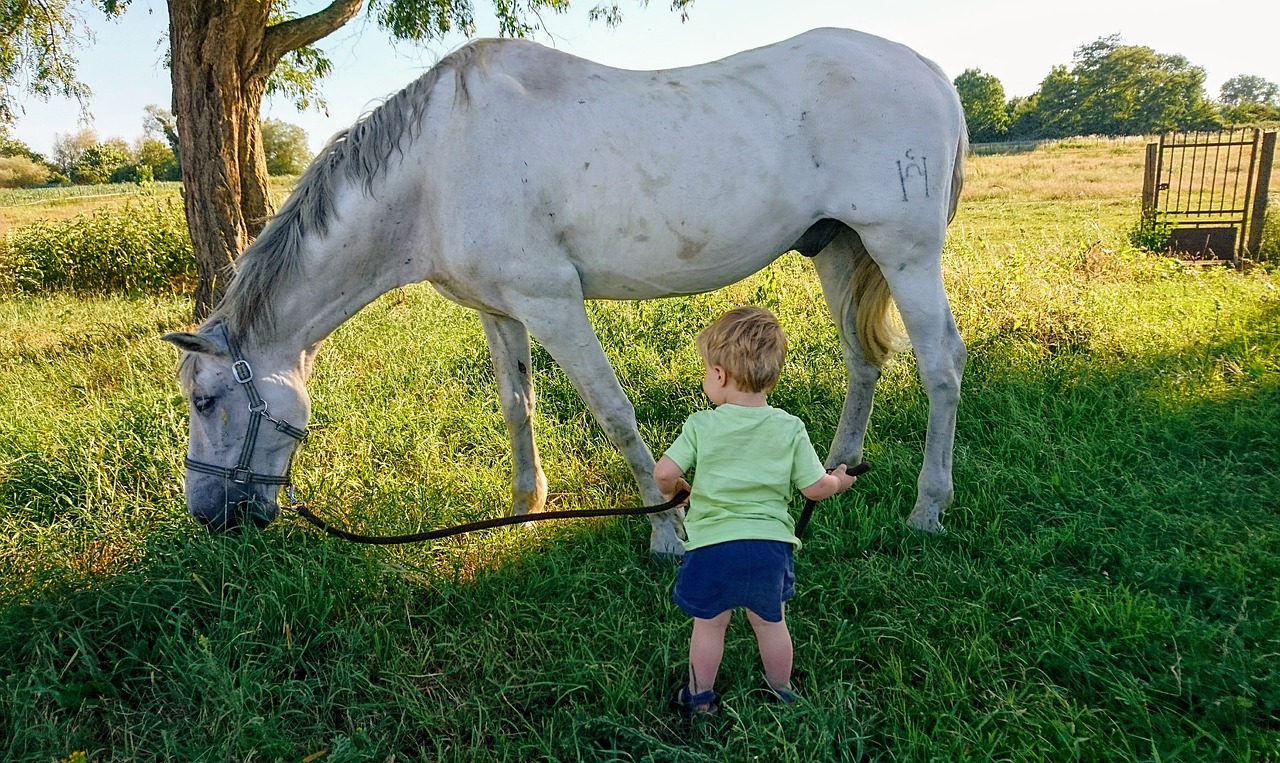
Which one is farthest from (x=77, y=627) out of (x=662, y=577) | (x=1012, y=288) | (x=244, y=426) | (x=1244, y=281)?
(x=1244, y=281)

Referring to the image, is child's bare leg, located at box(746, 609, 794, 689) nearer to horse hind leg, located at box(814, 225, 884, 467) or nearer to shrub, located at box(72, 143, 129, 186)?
horse hind leg, located at box(814, 225, 884, 467)

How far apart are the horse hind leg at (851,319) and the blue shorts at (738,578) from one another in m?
1.78

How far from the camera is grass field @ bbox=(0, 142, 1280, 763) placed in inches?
80.4

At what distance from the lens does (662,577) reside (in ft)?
9.28

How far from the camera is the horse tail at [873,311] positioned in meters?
3.38

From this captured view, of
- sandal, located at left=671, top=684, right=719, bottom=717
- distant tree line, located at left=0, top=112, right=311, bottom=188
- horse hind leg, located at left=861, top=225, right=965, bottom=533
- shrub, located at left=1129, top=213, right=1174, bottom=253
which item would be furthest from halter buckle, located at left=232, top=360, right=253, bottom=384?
distant tree line, located at left=0, top=112, right=311, bottom=188

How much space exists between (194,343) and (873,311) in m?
2.94

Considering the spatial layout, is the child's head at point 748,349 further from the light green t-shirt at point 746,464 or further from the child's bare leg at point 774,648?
the child's bare leg at point 774,648

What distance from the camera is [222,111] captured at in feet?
17.5

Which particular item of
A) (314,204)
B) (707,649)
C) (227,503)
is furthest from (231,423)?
(707,649)

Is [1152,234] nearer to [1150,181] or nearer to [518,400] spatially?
[1150,181]

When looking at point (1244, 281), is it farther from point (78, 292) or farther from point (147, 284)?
point (78, 292)

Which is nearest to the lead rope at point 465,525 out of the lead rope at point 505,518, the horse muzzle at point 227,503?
the lead rope at point 505,518

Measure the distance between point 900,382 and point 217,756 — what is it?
3990 millimetres
